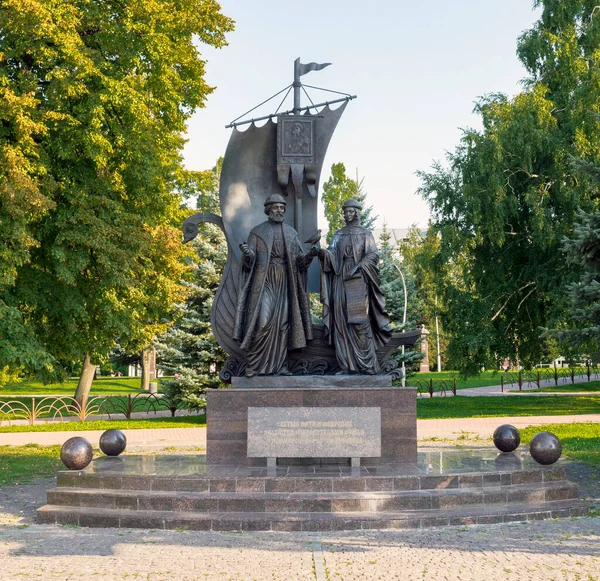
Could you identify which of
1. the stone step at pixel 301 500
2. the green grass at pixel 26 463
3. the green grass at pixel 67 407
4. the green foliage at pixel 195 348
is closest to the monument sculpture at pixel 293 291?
the stone step at pixel 301 500

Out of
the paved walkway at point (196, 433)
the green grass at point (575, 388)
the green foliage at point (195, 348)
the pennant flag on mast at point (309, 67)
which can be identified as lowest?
the paved walkway at point (196, 433)

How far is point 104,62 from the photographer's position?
17312mm

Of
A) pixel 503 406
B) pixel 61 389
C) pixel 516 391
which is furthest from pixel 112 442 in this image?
pixel 61 389

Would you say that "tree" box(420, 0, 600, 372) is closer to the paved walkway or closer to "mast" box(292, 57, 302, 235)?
the paved walkway

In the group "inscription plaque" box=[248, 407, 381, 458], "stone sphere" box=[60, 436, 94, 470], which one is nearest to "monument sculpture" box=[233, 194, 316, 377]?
"inscription plaque" box=[248, 407, 381, 458]

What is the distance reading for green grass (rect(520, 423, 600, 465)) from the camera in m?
14.4

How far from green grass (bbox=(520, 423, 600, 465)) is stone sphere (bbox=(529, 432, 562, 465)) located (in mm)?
4181

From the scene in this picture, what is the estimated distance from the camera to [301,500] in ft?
27.4

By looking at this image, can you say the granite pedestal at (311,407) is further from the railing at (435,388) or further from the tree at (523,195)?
the railing at (435,388)

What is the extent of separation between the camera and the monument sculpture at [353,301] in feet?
35.6

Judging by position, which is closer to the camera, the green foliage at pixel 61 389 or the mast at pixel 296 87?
the mast at pixel 296 87

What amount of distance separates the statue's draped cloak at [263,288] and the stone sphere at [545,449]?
3.21 metres

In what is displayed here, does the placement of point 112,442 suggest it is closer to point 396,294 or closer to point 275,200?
point 275,200

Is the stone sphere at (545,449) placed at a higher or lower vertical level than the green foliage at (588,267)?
lower
